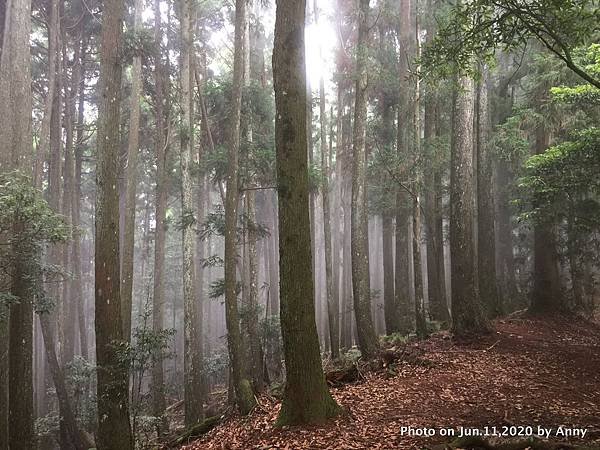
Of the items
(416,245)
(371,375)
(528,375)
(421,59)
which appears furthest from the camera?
(416,245)

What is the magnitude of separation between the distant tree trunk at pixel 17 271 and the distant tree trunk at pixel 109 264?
2.84 m

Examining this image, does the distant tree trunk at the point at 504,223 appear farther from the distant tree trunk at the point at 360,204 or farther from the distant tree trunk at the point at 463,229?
the distant tree trunk at the point at 360,204

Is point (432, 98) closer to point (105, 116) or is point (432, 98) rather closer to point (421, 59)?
point (421, 59)

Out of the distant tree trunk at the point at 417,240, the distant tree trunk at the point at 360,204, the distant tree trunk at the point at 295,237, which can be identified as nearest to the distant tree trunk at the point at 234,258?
the distant tree trunk at the point at 360,204

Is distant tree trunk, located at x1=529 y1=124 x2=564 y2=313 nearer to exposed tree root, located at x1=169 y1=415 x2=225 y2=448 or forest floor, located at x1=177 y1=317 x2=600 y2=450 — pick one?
forest floor, located at x1=177 y1=317 x2=600 y2=450

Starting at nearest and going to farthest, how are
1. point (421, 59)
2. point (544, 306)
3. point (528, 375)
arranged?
point (421, 59) → point (528, 375) → point (544, 306)

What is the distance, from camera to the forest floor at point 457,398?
5.52m

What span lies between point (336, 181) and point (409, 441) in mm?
25067

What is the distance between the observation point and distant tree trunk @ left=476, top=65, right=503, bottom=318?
46.1 ft

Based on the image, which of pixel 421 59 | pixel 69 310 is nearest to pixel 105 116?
pixel 421 59

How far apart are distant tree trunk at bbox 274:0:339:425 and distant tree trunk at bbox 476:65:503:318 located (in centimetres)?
975

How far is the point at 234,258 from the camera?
10320 mm

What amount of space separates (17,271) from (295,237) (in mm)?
6870

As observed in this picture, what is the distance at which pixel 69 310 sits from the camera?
2059 cm
